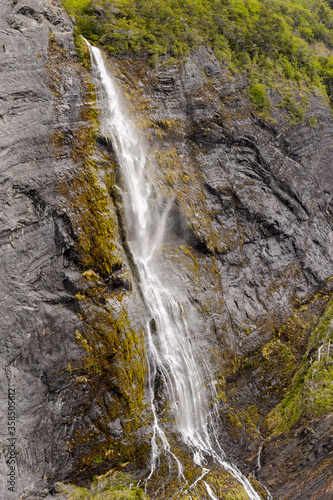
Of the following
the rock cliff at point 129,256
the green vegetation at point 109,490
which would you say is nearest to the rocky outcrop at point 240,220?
the rock cliff at point 129,256

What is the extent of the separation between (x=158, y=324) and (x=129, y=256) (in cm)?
269

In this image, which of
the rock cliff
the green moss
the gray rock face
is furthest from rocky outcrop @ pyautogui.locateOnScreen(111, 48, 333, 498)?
the gray rock face

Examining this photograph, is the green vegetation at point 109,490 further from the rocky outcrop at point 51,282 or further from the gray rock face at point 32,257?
the gray rock face at point 32,257

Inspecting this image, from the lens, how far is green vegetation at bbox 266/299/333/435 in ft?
38.3

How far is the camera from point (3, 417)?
31.9 feet

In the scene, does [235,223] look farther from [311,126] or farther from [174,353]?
[311,126]

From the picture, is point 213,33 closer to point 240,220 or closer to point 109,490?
point 240,220

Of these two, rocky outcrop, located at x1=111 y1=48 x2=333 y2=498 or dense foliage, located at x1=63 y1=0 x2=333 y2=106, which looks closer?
rocky outcrop, located at x1=111 y1=48 x2=333 y2=498

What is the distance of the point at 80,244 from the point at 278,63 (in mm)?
19479

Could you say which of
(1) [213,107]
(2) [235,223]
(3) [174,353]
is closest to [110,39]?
(1) [213,107]

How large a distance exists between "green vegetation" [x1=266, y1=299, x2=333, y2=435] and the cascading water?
8.15 ft

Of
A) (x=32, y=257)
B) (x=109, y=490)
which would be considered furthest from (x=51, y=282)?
(x=109, y=490)

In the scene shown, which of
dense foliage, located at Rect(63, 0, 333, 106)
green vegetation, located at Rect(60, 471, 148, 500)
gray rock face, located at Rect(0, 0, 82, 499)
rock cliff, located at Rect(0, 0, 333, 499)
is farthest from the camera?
dense foliage, located at Rect(63, 0, 333, 106)

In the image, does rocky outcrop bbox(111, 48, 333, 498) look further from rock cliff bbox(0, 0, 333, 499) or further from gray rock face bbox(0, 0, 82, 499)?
gray rock face bbox(0, 0, 82, 499)
